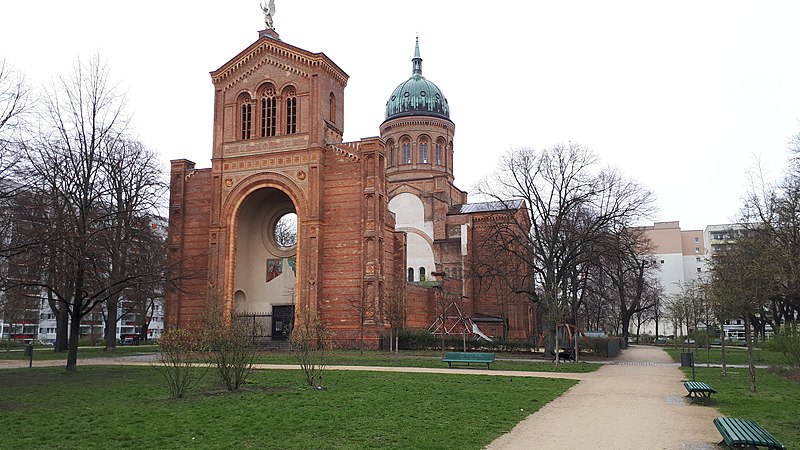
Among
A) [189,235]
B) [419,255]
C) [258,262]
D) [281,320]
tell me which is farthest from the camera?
[419,255]

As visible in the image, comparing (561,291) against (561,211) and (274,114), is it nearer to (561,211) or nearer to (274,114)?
(561,211)

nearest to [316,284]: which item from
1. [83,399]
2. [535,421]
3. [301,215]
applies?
[301,215]

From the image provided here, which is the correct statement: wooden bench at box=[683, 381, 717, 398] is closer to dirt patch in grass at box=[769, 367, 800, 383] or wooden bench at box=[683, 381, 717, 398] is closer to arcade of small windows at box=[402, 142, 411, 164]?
dirt patch in grass at box=[769, 367, 800, 383]

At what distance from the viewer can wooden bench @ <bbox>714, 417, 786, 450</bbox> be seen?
7984 millimetres

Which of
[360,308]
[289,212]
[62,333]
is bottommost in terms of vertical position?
[62,333]

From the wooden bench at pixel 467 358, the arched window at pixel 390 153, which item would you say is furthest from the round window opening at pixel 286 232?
the wooden bench at pixel 467 358

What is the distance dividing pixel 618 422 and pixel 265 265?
33.3m

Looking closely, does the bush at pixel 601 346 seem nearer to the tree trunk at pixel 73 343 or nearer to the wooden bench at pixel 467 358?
the wooden bench at pixel 467 358

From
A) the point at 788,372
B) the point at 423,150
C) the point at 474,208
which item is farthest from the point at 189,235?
the point at 788,372

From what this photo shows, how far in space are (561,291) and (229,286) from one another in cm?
1991

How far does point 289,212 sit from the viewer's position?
141 ft

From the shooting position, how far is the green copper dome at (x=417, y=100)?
196 ft

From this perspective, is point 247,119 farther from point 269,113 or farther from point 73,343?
point 73,343

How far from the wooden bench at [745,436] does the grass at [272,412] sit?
10.9ft
